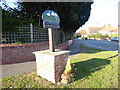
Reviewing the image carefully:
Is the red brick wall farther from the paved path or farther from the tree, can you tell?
the tree

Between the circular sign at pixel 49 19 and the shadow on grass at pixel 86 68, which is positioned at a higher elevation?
the circular sign at pixel 49 19

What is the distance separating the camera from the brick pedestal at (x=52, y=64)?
2.74 meters

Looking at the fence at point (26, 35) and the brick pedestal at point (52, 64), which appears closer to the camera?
the brick pedestal at point (52, 64)

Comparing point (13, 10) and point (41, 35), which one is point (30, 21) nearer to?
point (41, 35)

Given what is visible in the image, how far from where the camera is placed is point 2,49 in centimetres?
458

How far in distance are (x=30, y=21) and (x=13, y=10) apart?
180 cm

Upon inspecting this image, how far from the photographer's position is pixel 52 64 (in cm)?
273

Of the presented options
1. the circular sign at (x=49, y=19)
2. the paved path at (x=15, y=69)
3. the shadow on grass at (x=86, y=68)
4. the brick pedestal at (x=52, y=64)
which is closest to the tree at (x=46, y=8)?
the circular sign at (x=49, y=19)

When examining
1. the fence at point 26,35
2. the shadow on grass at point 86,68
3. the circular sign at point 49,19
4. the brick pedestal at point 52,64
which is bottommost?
the shadow on grass at point 86,68

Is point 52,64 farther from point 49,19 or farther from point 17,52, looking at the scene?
point 17,52

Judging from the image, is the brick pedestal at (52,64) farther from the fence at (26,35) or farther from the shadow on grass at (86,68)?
the fence at (26,35)

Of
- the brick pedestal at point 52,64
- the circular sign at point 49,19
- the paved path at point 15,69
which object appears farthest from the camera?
the paved path at point 15,69

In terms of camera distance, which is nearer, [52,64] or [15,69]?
[52,64]

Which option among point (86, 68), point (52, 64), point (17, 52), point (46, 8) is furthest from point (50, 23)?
point (46, 8)
